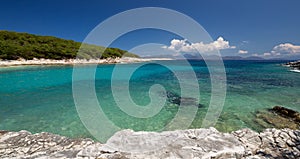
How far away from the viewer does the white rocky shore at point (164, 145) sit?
3318 mm

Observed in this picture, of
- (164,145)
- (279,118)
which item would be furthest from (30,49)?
(279,118)

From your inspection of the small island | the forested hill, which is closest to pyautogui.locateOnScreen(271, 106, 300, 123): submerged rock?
the small island

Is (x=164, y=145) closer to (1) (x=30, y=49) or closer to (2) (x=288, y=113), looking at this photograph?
(2) (x=288, y=113)

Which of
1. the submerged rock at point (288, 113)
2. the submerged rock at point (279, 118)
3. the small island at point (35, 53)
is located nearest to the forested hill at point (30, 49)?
the small island at point (35, 53)

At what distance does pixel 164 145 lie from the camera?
3.66 metres

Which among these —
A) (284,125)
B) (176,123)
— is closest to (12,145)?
(176,123)

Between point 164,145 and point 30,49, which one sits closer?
point 164,145

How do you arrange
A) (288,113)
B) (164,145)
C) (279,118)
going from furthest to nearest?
(288,113)
(279,118)
(164,145)

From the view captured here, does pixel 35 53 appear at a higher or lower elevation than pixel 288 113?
higher

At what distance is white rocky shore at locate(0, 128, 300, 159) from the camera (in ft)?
10.9

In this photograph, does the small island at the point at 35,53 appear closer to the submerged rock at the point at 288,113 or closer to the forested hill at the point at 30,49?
the forested hill at the point at 30,49

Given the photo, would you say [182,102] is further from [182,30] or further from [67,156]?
[67,156]

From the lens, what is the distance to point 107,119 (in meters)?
7.01

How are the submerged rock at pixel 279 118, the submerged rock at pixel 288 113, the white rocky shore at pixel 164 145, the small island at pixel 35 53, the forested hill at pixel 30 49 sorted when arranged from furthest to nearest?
the forested hill at pixel 30 49 < the small island at pixel 35 53 < the submerged rock at pixel 288 113 < the submerged rock at pixel 279 118 < the white rocky shore at pixel 164 145
